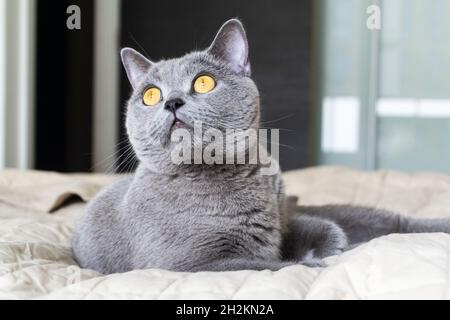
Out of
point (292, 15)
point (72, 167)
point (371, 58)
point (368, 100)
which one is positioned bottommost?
point (72, 167)

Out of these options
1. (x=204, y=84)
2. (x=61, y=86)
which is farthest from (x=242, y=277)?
(x=61, y=86)

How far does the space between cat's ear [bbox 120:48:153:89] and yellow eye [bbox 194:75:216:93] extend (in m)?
0.17

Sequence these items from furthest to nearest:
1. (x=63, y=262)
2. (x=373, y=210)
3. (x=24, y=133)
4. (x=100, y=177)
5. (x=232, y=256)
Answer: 1. (x=24, y=133)
2. (x=100, y=177)
3. (x=373, y=210)
4. (x=63, y=262)
5. (x=232, y=256)

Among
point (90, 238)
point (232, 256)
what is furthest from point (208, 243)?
point (90, 238)

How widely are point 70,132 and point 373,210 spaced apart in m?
2.03

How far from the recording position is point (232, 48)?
51.3 inches

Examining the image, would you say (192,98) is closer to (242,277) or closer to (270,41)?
(242,277)

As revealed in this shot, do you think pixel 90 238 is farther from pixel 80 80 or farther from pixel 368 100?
pixel 368 100

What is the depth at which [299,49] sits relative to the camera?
133 inches

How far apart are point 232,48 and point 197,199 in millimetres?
318

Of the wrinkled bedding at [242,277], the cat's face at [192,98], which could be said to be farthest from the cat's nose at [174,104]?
the wrinkled bedding at [242,277]

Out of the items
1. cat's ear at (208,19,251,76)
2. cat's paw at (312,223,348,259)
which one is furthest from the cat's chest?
cat's ear at (208,19,251,76)
